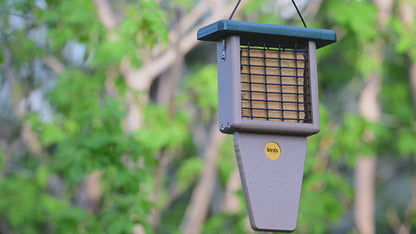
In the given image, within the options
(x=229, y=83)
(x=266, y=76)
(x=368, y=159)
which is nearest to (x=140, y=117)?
(x=368, y=159)

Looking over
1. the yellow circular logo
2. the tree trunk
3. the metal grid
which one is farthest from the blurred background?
the yellow circular logo

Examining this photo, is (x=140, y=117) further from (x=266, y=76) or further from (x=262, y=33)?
(x=262, y=33)

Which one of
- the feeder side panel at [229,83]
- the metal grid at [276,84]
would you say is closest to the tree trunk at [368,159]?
the metal grid at [276,84]

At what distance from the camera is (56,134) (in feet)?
18.7

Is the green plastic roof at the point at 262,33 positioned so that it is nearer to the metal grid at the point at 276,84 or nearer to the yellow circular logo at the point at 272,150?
the metal grid at the point at 276,84

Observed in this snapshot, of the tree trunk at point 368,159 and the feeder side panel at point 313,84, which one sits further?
the tree trunk at point 368,159

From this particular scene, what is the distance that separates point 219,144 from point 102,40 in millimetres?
1890

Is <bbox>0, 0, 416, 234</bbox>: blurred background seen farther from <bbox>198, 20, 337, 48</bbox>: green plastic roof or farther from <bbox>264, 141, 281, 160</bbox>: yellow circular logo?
<bbox>264, 141, 281, 160</bbox>: yellow circular logo

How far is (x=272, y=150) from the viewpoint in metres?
2.10

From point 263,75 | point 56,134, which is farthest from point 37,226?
point 263,75

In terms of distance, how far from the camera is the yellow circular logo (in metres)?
2.09

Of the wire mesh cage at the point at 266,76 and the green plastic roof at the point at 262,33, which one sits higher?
the green plastic roof at the point at 262,33

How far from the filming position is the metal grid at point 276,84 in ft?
7.21

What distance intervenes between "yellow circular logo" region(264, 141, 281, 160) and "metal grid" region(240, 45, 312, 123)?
109 mm
